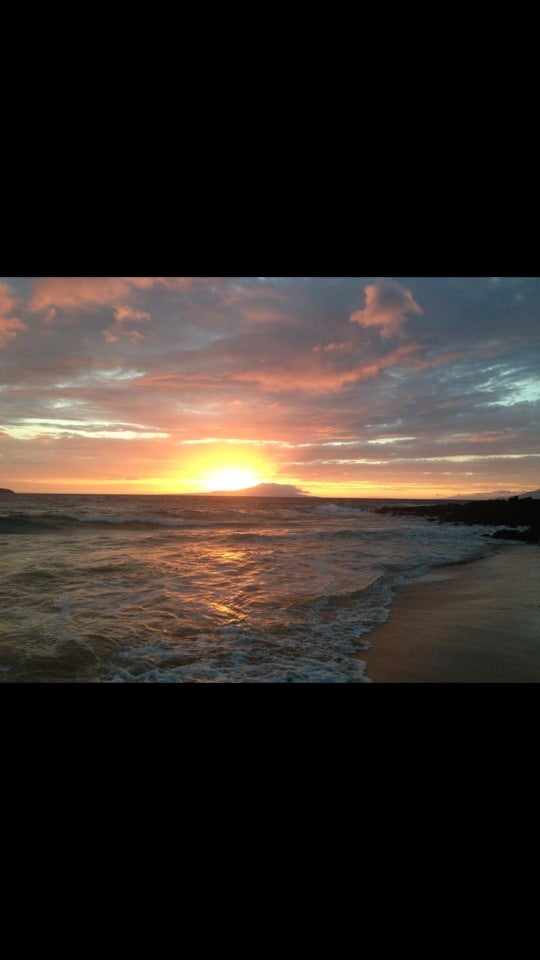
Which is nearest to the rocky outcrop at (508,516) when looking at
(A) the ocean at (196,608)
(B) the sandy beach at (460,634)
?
(A) the ocean at (196,608)

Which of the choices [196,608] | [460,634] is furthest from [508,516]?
[196,608]

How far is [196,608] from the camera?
511cm

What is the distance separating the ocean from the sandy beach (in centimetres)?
27

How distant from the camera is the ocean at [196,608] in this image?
3408 mm

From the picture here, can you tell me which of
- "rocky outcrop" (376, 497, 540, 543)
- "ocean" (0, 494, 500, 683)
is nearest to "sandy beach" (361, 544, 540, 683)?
"ocean" (0, 494, 500, 683)

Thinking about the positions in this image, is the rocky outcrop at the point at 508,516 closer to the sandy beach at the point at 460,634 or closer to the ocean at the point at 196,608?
the ocean at the point at 196,608

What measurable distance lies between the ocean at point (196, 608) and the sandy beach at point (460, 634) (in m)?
0.27

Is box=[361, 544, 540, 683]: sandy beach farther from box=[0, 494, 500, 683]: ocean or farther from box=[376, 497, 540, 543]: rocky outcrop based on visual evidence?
box=[376, 497, 540, 543]: rocky outcrop

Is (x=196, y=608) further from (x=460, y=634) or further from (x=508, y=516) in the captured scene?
(x=508, y=516)

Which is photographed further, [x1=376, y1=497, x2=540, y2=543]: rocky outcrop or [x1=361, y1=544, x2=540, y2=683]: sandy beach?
[x1=376, y1=497, x2=540, y2=543]: rocky outcrop

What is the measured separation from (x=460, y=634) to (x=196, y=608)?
3.06m

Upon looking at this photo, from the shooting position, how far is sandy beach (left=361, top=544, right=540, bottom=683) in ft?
10.9
